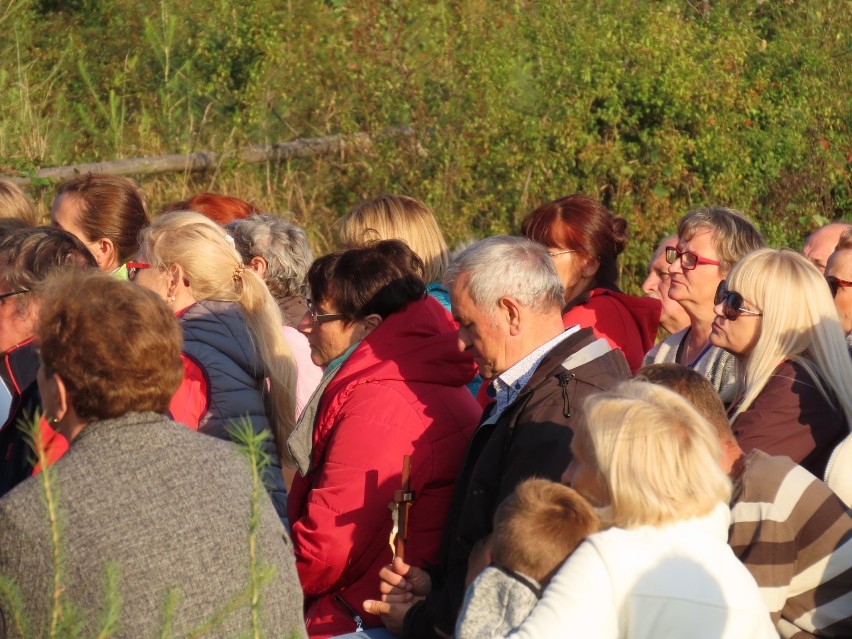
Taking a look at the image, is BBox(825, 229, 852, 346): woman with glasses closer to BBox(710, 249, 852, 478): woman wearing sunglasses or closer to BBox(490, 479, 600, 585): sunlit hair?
BBox(710, 249, 852, 478): woman wearing sunglasses

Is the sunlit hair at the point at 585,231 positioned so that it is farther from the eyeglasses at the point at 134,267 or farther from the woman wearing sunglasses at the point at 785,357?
the eyeglasses at the point at 134,267

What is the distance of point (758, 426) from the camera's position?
3990mm

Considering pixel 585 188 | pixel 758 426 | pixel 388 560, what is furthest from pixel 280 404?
pixel 585 188

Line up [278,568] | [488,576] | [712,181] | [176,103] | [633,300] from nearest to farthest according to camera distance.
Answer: [278,568]
[488,576]
[633,300]
[712,181]
[176,103]

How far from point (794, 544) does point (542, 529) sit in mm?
850

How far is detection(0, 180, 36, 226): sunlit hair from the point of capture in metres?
6.13

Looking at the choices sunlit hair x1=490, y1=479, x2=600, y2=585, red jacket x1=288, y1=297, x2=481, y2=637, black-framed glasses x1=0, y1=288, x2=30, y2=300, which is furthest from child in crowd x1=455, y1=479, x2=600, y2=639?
black-framed glasses x1=0, y1=288, x2=30, y2=300

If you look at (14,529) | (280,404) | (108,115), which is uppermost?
(14,529)

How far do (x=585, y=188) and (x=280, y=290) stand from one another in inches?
188

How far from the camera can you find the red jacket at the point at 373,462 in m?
3.98

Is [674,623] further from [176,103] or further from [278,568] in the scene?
[176,103]

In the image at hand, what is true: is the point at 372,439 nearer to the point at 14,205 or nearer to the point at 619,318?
the point at 619,318

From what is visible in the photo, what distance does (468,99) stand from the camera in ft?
36.5

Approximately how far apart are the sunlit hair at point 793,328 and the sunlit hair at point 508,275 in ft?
2.42
